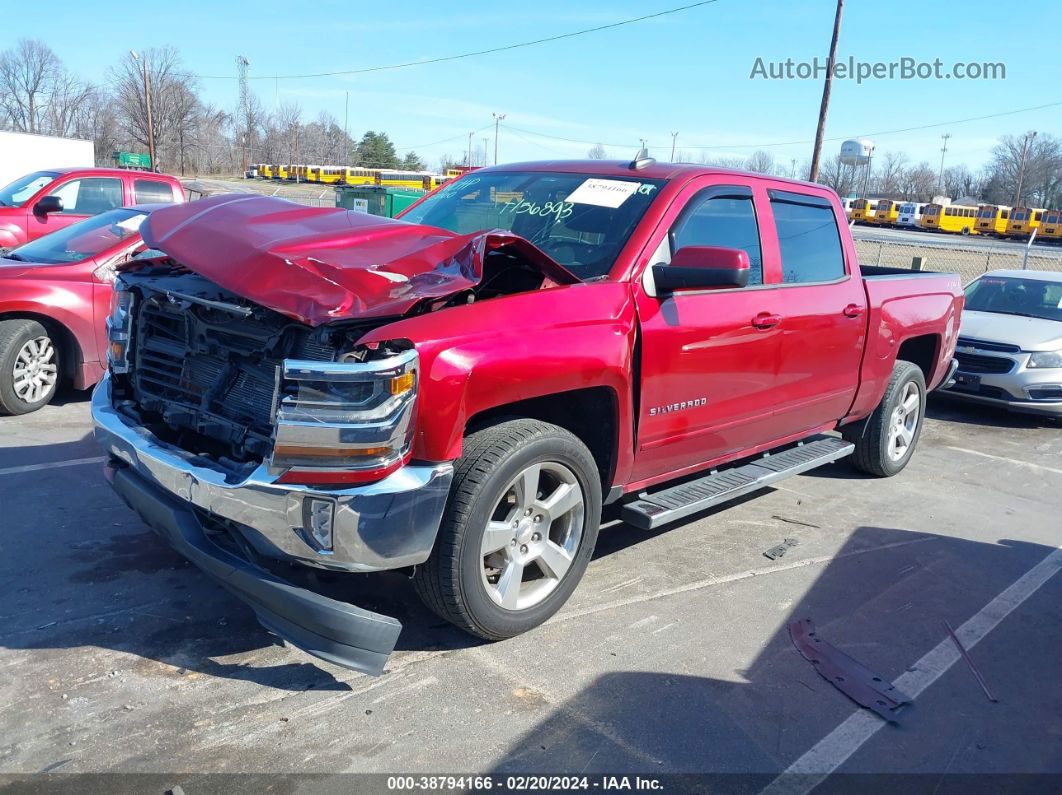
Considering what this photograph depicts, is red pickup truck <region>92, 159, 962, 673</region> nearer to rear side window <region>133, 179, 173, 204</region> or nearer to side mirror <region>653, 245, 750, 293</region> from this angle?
side mirror <region>653, 245, 750, 293</region>

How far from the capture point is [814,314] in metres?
4.93

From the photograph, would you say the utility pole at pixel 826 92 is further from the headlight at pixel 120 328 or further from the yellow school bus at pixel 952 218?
the yellow school bus at pixel 952 218

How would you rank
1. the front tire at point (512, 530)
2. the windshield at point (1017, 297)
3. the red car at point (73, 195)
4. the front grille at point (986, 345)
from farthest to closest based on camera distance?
the red car at point (73, 195), the windshield at point (1017, 297), the front grille at point (986, 345), the front tire at point (512, 530)

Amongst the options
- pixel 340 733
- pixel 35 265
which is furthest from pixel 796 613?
pixel 35 265

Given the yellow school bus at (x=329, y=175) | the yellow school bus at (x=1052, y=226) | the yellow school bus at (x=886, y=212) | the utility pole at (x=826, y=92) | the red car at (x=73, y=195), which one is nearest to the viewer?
the red car at (x=73, y=195)

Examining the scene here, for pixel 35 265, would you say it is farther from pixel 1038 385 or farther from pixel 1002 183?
pixel 1002 183

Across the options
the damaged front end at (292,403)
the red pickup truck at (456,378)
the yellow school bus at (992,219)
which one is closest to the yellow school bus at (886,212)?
the yellow school bus at (992,219)

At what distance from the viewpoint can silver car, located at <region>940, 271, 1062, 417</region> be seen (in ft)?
27.9

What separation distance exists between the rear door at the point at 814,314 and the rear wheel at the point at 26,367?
5.43 m

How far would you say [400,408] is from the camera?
Answer: 2.89 m

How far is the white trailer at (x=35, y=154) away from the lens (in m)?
23.7

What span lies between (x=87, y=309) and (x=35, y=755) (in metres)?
4.72

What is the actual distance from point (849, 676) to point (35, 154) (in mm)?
27291

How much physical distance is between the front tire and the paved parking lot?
21 cm
